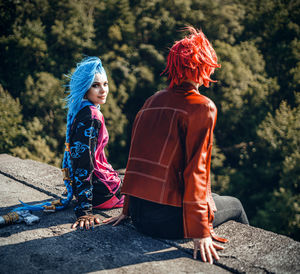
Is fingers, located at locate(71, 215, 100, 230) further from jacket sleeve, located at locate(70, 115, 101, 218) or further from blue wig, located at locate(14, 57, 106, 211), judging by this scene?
blue wig, located at locate(14, 57, 106, 211)

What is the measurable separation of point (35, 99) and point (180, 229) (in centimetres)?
1055

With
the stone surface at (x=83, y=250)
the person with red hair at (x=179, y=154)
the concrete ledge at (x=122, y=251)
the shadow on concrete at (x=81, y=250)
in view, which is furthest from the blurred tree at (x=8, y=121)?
the person with red hair at (x=179, y=154)

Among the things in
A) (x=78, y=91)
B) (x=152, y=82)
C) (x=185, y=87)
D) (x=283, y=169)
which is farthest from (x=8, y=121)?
(x=283, y=169)

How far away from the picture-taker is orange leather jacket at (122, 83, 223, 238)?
1.83m

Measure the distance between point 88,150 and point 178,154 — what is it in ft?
2.44

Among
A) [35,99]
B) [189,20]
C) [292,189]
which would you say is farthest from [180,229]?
[189,20]

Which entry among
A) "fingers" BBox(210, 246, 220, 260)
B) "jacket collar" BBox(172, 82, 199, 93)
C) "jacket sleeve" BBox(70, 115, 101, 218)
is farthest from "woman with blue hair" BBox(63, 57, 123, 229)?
"fingers" BBox(210, 246, 220, 260)

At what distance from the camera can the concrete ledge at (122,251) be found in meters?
1.85

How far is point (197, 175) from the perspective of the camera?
1.84 metres

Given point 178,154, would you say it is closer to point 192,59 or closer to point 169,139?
point 169,139

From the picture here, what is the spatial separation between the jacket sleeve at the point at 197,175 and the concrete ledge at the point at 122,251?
0.25m

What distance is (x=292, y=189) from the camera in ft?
39.7

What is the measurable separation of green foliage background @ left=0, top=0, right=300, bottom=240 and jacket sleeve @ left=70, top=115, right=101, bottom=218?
8.59m

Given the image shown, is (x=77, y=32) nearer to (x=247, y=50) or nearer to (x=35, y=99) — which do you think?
(x=35, y=99)
